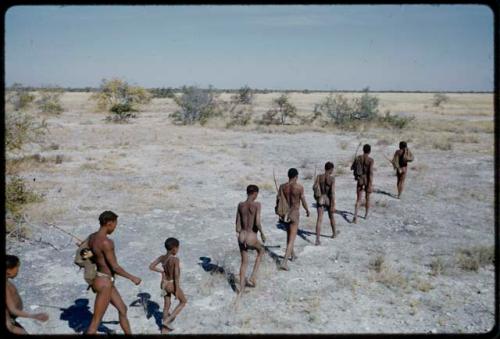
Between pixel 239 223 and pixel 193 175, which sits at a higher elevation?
pixel 239 223

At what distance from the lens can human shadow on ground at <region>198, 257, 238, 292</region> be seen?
281 inches

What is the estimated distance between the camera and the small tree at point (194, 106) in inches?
1457

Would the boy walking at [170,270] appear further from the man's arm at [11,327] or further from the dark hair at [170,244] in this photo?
the man's arm at [11,327]

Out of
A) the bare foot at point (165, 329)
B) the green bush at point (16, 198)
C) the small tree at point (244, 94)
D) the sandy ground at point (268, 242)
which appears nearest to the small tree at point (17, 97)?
the green bush at point (16, 198)

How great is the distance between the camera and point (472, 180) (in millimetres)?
15195

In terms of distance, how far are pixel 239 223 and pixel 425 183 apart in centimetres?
1032

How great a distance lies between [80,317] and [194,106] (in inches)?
1272

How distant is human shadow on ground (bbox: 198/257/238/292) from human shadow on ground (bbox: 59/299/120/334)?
1.98m

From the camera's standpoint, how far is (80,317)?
600 centimetres

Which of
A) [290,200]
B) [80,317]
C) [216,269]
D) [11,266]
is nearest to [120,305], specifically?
[11,266]

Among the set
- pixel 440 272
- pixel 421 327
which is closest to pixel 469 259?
pixel 440 272

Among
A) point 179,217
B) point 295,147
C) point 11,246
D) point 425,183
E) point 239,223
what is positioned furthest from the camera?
point 295,147

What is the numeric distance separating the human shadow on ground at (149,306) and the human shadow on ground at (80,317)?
0.47 metres

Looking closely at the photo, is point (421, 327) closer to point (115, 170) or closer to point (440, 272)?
point (440, 272)
